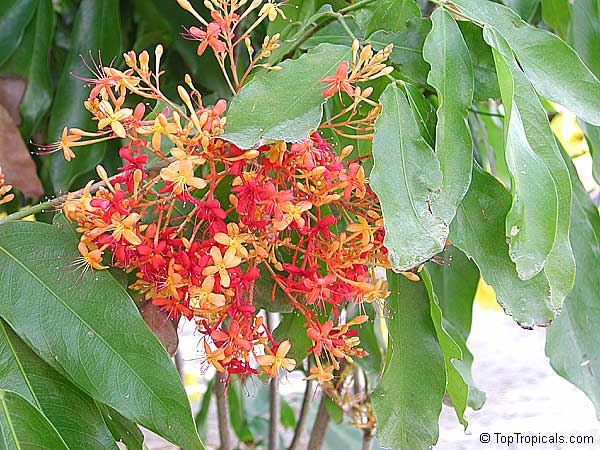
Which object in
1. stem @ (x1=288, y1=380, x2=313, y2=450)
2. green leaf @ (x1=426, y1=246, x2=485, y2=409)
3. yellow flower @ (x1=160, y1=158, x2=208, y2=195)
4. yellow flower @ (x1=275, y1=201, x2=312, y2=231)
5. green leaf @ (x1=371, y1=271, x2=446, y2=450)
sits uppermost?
yellow flower @ (x1=160, y1=158, x2=208, y2=195)

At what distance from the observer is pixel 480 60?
22.9 inches

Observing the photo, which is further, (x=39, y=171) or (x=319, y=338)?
(x=39, y=171)

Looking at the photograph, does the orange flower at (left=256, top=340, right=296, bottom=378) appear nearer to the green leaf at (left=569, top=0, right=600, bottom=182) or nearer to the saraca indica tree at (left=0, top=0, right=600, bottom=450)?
the saraca indica tree at (left=0, top=0, right=600, bottom=450)

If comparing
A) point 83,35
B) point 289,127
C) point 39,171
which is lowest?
point 39,171

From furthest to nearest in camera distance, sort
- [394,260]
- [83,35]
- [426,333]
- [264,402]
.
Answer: [264,402], [83,35], [426,333], [394,260]

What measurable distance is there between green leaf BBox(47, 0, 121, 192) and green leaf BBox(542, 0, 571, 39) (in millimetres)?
542

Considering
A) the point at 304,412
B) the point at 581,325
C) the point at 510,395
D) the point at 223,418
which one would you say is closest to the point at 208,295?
the point at 581,325

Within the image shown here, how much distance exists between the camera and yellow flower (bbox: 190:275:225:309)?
46 cm

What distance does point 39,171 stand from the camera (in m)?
1.16

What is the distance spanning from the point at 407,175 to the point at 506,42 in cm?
12

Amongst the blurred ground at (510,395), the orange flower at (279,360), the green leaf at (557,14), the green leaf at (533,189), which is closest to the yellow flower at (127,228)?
the orange flower at (279,360)

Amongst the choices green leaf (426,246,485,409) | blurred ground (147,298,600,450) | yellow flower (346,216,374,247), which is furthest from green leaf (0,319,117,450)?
blurred ground (147,298,600,450)

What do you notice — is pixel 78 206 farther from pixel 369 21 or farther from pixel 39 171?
pixel 39 171

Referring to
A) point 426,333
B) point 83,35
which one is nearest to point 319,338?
point 426,333
